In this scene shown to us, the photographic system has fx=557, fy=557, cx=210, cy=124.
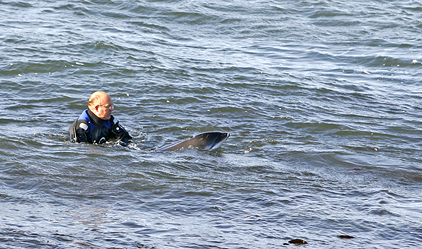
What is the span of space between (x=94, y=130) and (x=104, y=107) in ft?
1.43

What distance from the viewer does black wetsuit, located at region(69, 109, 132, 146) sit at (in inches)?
332

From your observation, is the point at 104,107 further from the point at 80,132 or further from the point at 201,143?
the point at 201,143

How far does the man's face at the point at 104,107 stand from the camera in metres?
8.34

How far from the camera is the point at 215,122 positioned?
34.5ft

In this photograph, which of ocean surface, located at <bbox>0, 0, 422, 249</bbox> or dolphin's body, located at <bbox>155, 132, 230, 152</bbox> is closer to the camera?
ocean surface, located at <bbox>0, 0, 422, 249</bbox>

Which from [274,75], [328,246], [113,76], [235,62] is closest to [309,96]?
[274,75]

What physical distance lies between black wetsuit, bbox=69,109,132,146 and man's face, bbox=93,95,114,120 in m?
0.09

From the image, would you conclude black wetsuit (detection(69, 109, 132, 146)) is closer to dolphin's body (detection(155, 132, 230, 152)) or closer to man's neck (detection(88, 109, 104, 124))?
man's neck (detection(88, 109, 104, 124))

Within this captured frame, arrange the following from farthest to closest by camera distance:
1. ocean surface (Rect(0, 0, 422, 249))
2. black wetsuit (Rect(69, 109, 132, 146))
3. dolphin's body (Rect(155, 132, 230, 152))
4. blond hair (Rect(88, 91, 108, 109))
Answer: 1. dolphin's body (Rect(155, 132, 230, 152))
2. black wetsuit (Rect(69, 109, 132, 146))
3. blond hair (Rect(88, 91, 108, 109))
4. ocean surface (Rect(0, 0, 422, 249))

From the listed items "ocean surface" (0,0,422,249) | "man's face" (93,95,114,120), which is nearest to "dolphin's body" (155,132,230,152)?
"ocean surface" (0,0,422,249)

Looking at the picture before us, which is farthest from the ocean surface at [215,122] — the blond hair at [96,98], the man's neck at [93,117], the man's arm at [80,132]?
the blond hair at [96,98]

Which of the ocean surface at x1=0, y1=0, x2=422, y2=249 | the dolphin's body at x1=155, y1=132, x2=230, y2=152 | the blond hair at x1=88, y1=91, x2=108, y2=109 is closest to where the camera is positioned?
the ocean surface at x1=0, y1=0, x2=422, y2=249

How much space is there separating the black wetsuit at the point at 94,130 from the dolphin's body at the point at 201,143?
2.40ft

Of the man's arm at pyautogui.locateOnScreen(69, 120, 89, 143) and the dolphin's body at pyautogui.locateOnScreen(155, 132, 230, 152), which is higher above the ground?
the man's arm at pyautogui.locateOnScreen(69, 120, 89, 143)
